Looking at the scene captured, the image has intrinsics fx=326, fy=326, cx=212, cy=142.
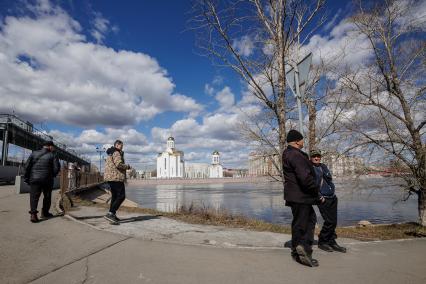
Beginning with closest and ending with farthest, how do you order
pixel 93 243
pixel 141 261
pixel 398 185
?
1. pixel 141 261
2. pixel 93 243
3. pixel 398 185

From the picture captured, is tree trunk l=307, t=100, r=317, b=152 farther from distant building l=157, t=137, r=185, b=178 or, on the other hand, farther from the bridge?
distant building l=157, t=137, r=185, b=178

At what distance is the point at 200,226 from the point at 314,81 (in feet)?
24.5

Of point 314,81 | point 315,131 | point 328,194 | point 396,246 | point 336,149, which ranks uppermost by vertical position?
point 314,81

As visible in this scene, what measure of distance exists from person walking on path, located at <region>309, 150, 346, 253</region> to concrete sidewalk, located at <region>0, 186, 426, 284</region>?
235 millimetres

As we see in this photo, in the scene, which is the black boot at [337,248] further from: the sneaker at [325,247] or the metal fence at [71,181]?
the metal fence at [71,181]

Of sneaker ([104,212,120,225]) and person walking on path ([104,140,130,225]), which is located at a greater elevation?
person walking on path ([104,140,130,225])

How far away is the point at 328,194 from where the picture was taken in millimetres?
5543

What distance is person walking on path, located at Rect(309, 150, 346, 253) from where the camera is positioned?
17.3ft

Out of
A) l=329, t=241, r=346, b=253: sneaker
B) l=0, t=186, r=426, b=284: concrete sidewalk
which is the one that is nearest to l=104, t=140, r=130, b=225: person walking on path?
l=0, t=186, r=426, b=284: concrete sidewalk

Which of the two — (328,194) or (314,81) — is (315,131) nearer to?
(314,81)

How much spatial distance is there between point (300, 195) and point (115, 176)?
417 centimetres

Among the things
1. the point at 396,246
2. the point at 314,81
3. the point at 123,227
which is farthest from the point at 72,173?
the point at 396,246

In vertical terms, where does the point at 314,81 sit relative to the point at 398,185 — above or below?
above

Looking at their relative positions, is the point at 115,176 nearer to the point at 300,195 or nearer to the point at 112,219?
the point at 112,219
